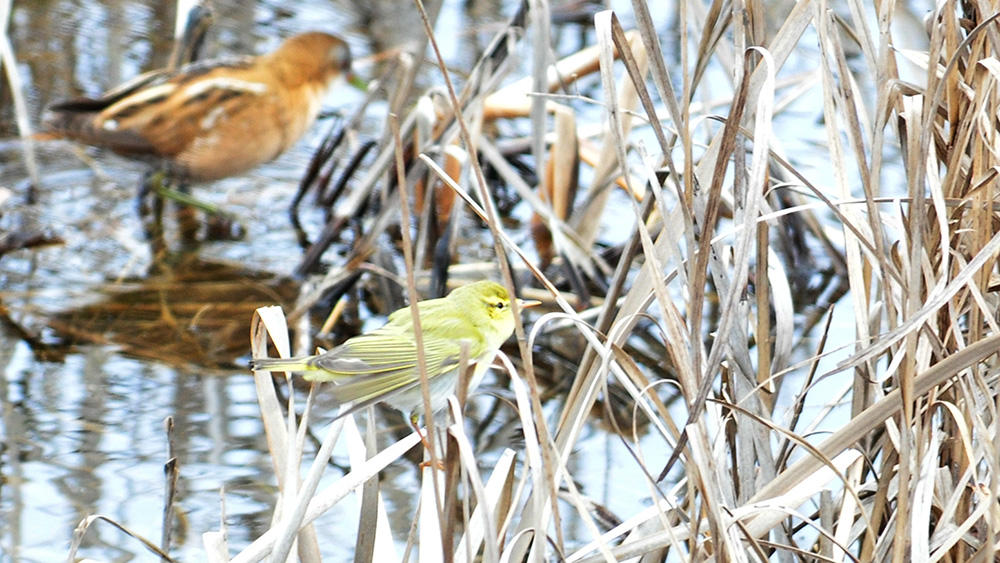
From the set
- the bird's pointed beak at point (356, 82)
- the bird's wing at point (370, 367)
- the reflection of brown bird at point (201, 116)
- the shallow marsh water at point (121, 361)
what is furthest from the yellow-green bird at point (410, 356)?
the bird's pointed beak at point (356, 82)

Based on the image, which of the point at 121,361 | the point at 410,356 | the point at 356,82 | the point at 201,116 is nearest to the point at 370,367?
the point at 410,356

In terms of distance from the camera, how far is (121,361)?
3.77 meters

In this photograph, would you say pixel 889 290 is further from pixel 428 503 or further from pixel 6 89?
pixel 6 89

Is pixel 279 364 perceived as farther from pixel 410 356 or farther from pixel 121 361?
pixel 121 361

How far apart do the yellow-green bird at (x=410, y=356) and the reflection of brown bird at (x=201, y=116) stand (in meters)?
2.19

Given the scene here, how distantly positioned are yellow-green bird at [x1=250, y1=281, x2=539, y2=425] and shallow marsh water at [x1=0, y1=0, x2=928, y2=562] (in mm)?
585

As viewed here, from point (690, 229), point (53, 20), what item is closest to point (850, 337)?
point (690, 229)

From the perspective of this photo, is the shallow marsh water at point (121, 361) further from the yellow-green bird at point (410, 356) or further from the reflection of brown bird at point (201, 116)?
the yellow-green bird at point (410, 356)

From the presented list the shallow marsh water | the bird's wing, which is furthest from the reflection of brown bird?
the bird's wing

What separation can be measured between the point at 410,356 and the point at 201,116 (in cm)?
254

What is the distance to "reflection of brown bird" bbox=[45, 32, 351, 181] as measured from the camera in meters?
4.50

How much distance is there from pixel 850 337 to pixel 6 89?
3.88m

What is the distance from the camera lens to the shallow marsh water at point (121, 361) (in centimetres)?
293

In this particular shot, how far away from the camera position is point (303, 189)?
4.93 metres
